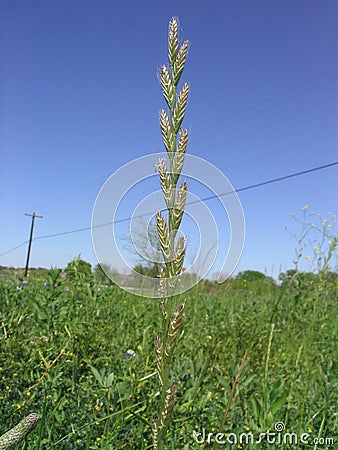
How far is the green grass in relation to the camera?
4.64ft

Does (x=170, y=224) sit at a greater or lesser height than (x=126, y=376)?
greater

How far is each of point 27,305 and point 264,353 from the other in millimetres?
1476

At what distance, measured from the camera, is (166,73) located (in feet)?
1.49

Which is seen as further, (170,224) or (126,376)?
(126,376)

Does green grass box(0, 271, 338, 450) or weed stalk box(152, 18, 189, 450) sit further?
green grass box(0, 271, 338, 450)

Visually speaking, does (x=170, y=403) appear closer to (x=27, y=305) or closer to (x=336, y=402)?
(x=336, y=402)

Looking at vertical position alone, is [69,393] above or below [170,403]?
below

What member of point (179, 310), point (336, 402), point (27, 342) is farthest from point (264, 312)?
point (179, 310)

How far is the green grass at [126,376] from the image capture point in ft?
4.64

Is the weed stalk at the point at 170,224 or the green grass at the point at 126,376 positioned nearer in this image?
the weed stalk at the point at 170,224

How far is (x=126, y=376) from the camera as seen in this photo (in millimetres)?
1688

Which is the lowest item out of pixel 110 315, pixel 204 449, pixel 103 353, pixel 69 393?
pixel 204 449

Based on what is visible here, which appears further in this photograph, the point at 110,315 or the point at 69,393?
the point at 110,315

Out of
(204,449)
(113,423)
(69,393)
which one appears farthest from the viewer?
(69,393)
